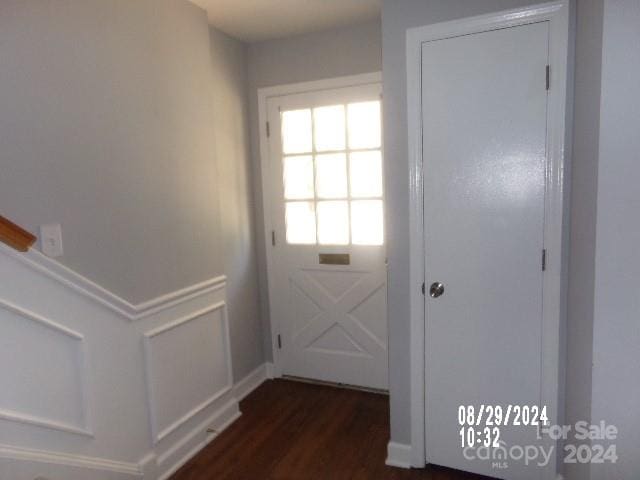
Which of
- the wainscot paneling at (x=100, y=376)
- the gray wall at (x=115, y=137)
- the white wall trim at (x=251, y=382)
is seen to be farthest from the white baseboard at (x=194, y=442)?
the gray wall at (x=115, y=137)

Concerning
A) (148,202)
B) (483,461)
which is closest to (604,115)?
(483,461)

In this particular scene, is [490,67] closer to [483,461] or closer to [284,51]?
[284,51]

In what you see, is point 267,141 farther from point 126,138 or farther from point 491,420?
point 491,420

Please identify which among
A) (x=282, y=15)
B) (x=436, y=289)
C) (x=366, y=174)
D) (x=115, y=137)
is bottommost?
(x=436, y=289)

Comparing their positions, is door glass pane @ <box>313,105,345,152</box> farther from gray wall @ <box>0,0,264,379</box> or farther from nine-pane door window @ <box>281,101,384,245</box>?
gray wall @ <box>0,0,264,379</box>

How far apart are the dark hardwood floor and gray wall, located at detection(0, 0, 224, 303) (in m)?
0.97

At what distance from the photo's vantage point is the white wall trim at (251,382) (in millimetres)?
3111

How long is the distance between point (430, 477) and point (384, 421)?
57 centimetres

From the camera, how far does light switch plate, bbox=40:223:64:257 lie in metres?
1.69

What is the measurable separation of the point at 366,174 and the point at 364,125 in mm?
322

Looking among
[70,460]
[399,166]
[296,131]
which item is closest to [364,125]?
[296,131]

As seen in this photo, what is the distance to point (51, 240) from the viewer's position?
173 centimetres

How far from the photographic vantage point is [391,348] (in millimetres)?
2283

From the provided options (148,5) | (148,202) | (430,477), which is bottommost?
(430,477)
